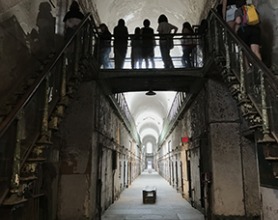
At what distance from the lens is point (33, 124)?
11.5ft

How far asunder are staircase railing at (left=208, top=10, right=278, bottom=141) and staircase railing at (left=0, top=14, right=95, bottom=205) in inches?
107

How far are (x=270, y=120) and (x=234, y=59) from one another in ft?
5.17

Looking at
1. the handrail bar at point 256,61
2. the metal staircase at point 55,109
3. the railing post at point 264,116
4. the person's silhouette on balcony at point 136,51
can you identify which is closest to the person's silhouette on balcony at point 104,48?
the person's silhouette on balcony at point 136,51

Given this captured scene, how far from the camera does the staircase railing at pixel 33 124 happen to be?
2.89 metres

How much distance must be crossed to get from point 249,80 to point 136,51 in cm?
405

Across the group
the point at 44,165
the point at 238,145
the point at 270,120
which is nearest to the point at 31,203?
the point at 44,165

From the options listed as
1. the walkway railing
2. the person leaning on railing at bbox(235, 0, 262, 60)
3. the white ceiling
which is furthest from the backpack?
the white ceiling

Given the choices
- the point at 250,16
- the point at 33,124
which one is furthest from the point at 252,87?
the point at 33,124

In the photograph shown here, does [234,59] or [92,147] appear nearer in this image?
[234,59]

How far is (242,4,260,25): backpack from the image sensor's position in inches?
189

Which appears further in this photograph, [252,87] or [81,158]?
[81,158]

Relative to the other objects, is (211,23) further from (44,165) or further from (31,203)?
(31,203)

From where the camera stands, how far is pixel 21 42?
4855 mm

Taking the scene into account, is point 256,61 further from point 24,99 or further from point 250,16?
point 24,99
